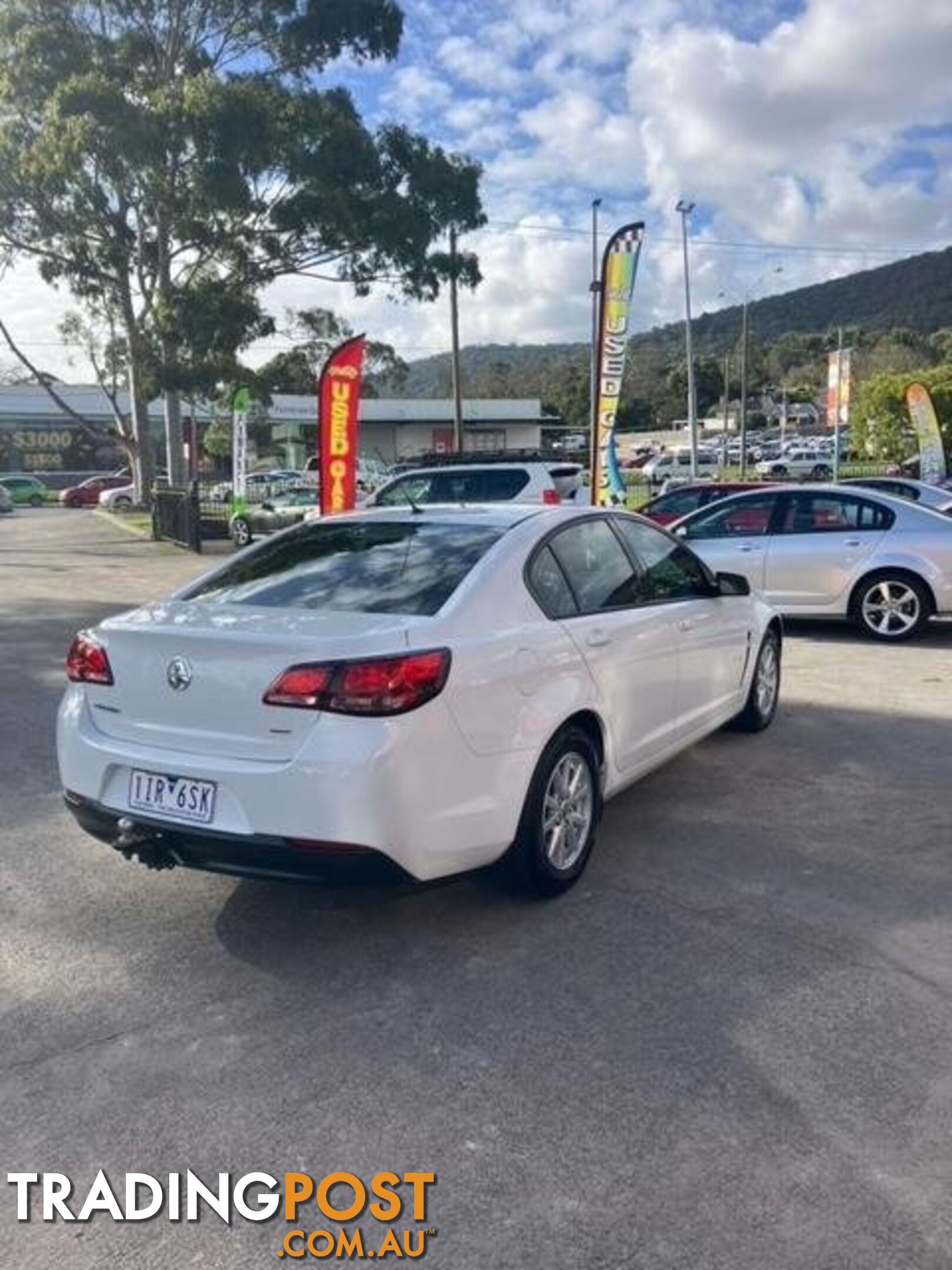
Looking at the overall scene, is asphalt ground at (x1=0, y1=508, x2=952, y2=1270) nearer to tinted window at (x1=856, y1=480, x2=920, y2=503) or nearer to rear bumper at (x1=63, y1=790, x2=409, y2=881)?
rear bumper at (x1=63, y1=790, x2=409, y2=881)

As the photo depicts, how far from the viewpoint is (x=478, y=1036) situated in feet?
10.9

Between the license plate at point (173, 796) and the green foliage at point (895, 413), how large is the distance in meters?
38.3

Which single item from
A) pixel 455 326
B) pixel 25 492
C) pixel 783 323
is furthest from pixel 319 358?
pixel 783 323

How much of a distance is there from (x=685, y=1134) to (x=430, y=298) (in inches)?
1125

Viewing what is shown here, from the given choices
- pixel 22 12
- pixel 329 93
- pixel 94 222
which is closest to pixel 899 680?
pixel 329 93

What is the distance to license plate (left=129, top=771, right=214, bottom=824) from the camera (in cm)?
370

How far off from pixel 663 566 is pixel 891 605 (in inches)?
211

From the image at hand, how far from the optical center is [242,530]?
23.8 metres

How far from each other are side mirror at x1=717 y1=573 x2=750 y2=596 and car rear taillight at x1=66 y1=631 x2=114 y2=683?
3310 millimetres

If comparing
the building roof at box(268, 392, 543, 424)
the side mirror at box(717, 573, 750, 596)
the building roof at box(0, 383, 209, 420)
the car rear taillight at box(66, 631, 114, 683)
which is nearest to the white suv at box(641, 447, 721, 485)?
the building roof at box(268, 392, 543, 424)

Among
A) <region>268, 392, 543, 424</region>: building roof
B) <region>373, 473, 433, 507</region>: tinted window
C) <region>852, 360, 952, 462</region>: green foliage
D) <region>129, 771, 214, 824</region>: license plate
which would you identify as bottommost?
<region>129, 771, 214, 824</region>: license plate

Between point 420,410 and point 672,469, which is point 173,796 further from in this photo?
point 420,410

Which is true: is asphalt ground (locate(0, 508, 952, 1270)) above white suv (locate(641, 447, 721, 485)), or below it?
below

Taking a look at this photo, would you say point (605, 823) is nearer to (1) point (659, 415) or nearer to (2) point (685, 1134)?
(2) point (685, 1134)
